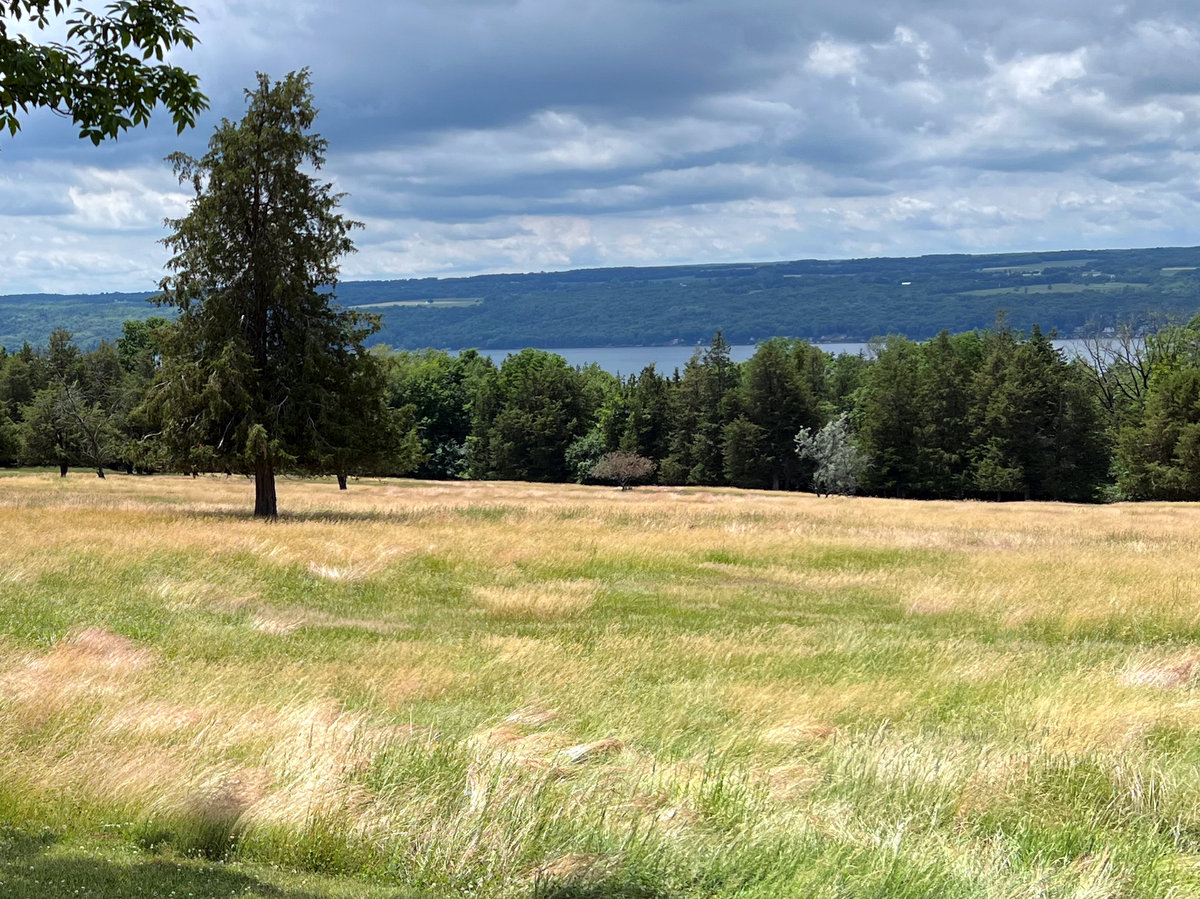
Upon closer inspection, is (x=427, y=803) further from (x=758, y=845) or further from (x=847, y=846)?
(x=847, y=846)

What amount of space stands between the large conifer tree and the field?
715 centimetres

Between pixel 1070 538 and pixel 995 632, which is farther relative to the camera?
pixel 1070 538

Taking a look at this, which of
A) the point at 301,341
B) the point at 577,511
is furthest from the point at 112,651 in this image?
the point at 577,511

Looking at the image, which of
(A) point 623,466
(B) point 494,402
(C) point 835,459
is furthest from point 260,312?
(B) point 494,402

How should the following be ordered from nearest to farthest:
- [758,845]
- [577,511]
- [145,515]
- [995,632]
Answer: [758,845], [995,632], [145,515], [577,511]

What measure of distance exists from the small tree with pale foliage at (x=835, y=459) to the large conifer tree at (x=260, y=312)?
53480mm

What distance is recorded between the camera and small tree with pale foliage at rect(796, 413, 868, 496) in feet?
255

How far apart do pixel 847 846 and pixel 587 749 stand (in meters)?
2.28

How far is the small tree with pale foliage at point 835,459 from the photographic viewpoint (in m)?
77.8

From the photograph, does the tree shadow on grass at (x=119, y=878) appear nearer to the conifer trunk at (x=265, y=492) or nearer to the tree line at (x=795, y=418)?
the conifer trunk at (x=265, y=492)

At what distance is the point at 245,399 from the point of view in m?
27.5

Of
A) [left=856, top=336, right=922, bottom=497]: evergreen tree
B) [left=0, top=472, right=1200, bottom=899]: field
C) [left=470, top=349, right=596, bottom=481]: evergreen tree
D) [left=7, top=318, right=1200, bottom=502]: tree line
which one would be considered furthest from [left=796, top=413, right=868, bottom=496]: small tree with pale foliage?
[left=0, top=472, right=1200, bottom=899]: field

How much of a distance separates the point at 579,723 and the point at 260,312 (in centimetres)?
2268

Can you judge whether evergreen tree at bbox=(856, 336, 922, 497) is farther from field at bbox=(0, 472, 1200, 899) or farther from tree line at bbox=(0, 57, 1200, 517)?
field at bbox=(0, 472, 1200, 899)
